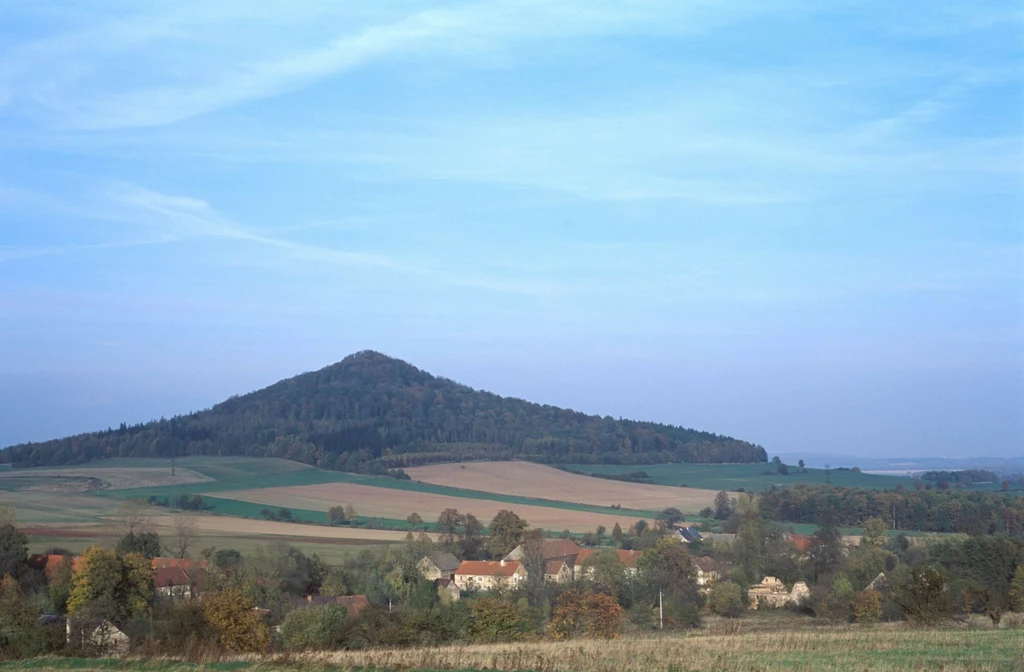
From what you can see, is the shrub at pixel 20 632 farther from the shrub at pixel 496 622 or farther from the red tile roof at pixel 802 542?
the red tile roof at pixel 802 542

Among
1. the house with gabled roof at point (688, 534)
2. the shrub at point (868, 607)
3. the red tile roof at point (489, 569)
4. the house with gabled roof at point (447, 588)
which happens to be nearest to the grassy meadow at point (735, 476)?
the house with gabled roof at point (688, 534)

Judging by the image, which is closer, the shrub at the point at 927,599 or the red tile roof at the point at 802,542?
the shrub at the point at 927,599

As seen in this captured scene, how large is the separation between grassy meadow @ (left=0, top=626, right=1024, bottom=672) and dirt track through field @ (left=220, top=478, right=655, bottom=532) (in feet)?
193

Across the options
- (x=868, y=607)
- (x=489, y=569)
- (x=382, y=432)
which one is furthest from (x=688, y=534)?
(x=382, y=432)

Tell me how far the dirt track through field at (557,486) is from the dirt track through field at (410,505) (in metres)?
8.52

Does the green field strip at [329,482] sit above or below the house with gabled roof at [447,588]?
above

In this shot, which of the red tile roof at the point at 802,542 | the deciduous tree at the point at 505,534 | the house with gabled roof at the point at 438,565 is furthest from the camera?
the deciduous tree at the point at 505,534

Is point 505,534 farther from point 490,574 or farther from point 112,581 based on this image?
point 112,581

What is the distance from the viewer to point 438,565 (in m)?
61.3

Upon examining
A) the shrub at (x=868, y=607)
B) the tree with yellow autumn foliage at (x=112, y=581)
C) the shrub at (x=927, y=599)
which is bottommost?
the shrub at (x=868, y=607)

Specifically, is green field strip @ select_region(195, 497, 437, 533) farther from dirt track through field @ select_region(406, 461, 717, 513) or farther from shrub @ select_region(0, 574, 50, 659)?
shrub @ select_region(0, 574, 50, 659)

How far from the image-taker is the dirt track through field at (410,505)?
269 feet

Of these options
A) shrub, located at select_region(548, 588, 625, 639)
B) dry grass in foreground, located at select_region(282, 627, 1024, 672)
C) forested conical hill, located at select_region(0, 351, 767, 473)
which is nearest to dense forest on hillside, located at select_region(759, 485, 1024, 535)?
shrub, located at select_region(548, 588, 625, 639)

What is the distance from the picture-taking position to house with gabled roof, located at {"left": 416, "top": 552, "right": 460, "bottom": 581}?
57688 millimetres
